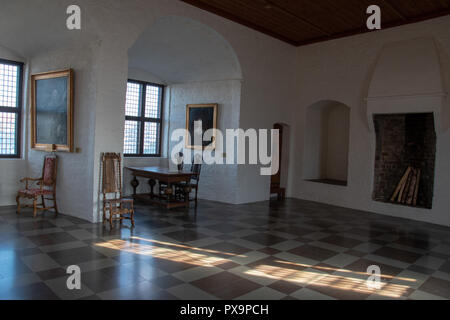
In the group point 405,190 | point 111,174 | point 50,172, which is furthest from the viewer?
point 405,190

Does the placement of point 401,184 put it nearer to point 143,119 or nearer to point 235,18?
point 235,18

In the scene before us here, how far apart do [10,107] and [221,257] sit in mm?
5883

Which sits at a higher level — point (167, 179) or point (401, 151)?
point (401, 151)

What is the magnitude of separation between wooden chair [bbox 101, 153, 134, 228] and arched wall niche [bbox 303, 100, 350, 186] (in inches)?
222

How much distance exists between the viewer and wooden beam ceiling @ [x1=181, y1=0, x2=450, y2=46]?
7.14m

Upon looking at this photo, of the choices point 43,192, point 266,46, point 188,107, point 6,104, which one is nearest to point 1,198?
point 43,192

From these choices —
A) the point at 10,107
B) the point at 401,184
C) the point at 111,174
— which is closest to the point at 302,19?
the point at 401,184

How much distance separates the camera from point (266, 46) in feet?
29.9

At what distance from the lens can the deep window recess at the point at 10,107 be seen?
7.46 m

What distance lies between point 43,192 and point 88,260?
2873mm

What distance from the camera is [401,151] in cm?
873

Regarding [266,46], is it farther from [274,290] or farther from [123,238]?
[274,290]

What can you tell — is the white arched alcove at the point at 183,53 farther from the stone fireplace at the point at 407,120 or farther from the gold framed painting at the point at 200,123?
the stone fireplace at the point at 407,120

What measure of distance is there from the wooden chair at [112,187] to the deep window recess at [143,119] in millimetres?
3398
